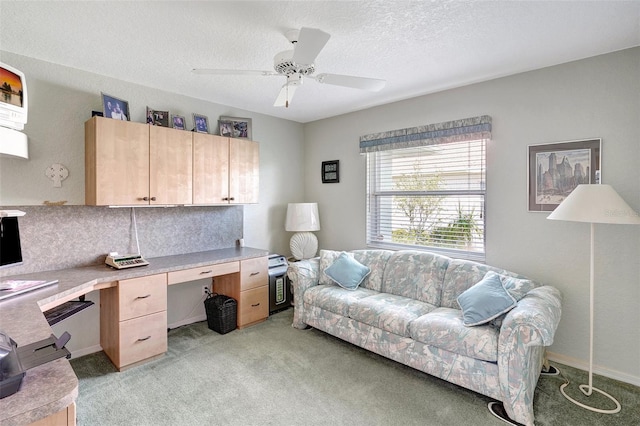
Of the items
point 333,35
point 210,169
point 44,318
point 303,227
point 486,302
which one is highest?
point 333,35

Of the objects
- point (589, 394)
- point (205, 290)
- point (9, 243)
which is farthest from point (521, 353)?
point (9, 243)

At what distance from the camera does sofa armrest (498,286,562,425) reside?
6.33 feet

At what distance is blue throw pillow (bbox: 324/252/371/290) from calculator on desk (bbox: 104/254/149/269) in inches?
71.5

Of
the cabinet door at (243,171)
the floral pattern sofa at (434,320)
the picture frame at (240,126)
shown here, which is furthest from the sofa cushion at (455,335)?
the picture frame at (240,126)

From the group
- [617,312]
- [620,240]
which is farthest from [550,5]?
[617,312]

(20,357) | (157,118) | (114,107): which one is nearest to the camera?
(20,357)

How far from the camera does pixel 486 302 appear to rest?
2.30m

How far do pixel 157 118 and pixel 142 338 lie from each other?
6.71 ft

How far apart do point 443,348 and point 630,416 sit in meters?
1.17

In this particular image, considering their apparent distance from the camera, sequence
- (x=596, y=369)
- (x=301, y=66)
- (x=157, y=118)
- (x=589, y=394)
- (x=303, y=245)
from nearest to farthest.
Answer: (x=301, y=66), (x=589, y=394), (x=596, y=369), (x=157, y=118), (x=303, y=245)

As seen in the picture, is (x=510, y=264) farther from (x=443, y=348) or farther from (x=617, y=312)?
(x=443, y=348)

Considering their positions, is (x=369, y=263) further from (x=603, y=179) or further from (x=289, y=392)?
(x=603, y=179)

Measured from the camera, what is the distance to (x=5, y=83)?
1982 millimetres

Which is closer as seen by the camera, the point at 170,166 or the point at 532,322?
the point at 532,322
